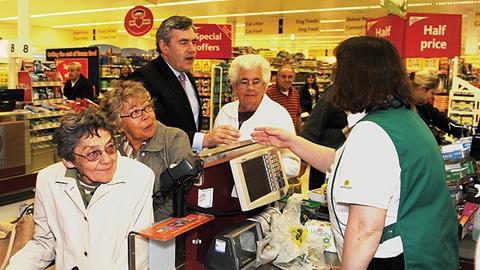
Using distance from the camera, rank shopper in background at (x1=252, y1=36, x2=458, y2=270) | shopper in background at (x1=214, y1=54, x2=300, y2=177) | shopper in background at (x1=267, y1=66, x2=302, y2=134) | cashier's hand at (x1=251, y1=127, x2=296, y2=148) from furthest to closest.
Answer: shopper in background at (x1=267, y1=66, x2=302, y2=134)
shopper in background at (x1=214, y1=54, x2=300, y2=177)
cashier's hand at (x1=251, y1=127, x2=296, y2=148)
shopper in background at (x1=252, y1=36, x2=458, y2=270)

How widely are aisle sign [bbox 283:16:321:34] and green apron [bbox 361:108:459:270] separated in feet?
43.5

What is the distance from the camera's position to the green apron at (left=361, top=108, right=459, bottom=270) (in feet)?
5.46

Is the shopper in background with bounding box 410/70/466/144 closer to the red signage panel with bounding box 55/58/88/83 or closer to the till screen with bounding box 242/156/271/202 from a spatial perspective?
the till screen with bounding box 242/156/271/202

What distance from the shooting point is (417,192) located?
168cm

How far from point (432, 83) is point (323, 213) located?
3.12m

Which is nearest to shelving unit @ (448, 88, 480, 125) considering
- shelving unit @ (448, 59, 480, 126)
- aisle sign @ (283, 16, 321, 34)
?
shelving unit @ (448, 59, 480, 126)

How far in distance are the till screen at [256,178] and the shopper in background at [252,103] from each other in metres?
0.93

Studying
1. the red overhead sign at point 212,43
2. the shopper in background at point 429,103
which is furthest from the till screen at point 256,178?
the red overhead sign at point 212,43

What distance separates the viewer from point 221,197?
1903mm

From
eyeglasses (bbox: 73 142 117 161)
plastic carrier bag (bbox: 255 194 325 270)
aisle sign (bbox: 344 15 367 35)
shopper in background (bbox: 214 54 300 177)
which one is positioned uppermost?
aisle sign (bbox: 344 15 367 35)

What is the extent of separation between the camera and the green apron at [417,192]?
5.46 feet

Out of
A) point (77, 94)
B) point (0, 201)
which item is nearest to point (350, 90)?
point (0, 201)

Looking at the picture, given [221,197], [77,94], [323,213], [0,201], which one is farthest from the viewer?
[77,94]

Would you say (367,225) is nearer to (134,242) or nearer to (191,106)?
(134,242)
